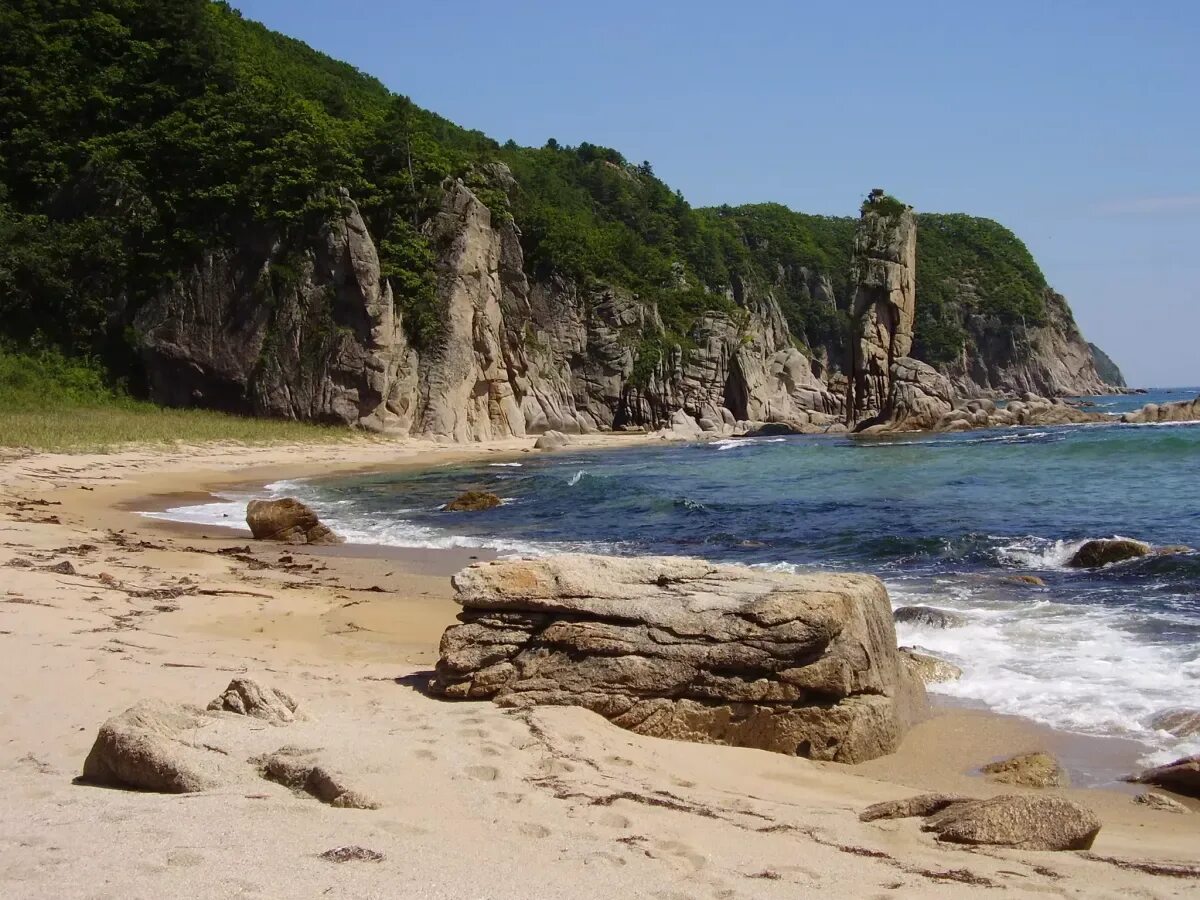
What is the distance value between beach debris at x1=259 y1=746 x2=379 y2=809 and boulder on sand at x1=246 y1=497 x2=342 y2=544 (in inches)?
429

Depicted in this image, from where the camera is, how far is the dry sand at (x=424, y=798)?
338cm

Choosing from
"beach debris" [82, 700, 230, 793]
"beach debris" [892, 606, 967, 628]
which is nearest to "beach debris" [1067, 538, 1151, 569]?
Result: "beach debris" [892, 606, 967, 628]

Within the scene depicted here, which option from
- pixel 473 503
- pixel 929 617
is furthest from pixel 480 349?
pixel 929 617

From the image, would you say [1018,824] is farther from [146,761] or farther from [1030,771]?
[146,761]

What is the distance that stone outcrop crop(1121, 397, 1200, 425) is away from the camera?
5072 cm

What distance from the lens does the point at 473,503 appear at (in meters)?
20.4

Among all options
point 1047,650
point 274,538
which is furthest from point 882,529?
point 274,538

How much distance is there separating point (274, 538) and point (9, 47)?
40283mm

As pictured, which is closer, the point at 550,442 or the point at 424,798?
the point at 424,798

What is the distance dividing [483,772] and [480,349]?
4375 cm

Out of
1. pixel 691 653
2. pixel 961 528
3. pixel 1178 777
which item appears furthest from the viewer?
pixel 961 528

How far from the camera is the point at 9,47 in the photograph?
1729 inches

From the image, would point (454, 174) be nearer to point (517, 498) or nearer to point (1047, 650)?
point (517, 498)

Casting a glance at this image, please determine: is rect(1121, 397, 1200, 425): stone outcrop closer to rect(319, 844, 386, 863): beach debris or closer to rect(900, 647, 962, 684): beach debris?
rect(900, 647, 962, 684): beach debris
